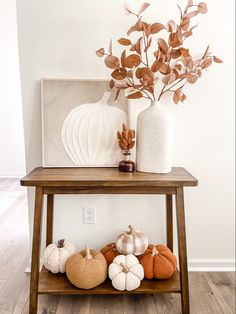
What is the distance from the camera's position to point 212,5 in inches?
66.1

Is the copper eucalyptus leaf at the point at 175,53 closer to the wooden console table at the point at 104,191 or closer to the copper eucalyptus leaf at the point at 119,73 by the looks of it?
the copper eucalyptus leaf at the point at 119,73

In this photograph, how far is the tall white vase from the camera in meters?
1.53

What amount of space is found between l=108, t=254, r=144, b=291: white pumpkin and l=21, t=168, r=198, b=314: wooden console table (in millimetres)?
37

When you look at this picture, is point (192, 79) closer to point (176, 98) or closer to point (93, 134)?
point (176, 98)

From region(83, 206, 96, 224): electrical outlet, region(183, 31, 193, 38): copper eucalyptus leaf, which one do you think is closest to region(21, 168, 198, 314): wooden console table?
region(83, 206, 96, 224): electrical outlet

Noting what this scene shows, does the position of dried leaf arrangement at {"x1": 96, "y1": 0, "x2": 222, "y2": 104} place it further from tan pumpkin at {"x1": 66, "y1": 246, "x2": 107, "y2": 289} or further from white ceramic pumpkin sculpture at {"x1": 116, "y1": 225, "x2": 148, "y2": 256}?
tan pumpkin at {"x1": 66, "y1": 246, "x2": 107, "y2": 289}

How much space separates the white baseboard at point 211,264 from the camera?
1.89 metres

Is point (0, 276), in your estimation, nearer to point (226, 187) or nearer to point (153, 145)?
point (153, 145)

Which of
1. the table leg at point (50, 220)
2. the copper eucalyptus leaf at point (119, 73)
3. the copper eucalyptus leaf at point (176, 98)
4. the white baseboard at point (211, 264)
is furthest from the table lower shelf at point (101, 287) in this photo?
the copper eucalyptus leaf at point (119, 73)

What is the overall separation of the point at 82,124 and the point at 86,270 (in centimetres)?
76

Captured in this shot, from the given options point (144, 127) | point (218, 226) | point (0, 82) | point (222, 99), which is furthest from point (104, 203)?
point (0, 82)

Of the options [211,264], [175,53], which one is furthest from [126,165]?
[211,264]

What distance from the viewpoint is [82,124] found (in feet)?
5.62

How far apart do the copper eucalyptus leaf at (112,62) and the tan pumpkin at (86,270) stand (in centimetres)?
93
